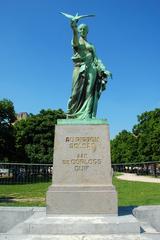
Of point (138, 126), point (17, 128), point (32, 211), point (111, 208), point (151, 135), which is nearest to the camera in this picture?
point (111, 208)

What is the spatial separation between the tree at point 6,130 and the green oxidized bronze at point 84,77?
30.3 meters

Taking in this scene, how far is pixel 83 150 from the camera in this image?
10.8 meters

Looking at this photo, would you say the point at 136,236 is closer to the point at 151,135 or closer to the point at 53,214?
the point at 53,214

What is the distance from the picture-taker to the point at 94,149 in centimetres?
1080

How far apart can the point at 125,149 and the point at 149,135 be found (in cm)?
1973

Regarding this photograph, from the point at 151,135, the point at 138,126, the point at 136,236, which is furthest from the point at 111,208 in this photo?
the point at 138,126

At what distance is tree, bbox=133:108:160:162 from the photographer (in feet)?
178

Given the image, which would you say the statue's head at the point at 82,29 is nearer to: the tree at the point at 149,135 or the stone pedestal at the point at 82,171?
the stone pedestal at the point at 82,171

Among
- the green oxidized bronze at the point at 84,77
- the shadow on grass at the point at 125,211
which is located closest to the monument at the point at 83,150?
the green oxidized bronze at the point at 84,77

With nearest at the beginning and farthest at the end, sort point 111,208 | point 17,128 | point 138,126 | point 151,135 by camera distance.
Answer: point 111,208, point 17,128, point 151,135, point 138,126

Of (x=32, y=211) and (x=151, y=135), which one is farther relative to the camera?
(x=151, y=135)

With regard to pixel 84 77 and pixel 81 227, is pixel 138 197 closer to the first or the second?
pixel 84 77

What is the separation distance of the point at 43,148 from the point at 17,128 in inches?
199

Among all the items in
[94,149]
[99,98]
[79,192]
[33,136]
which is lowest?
[79,192]
